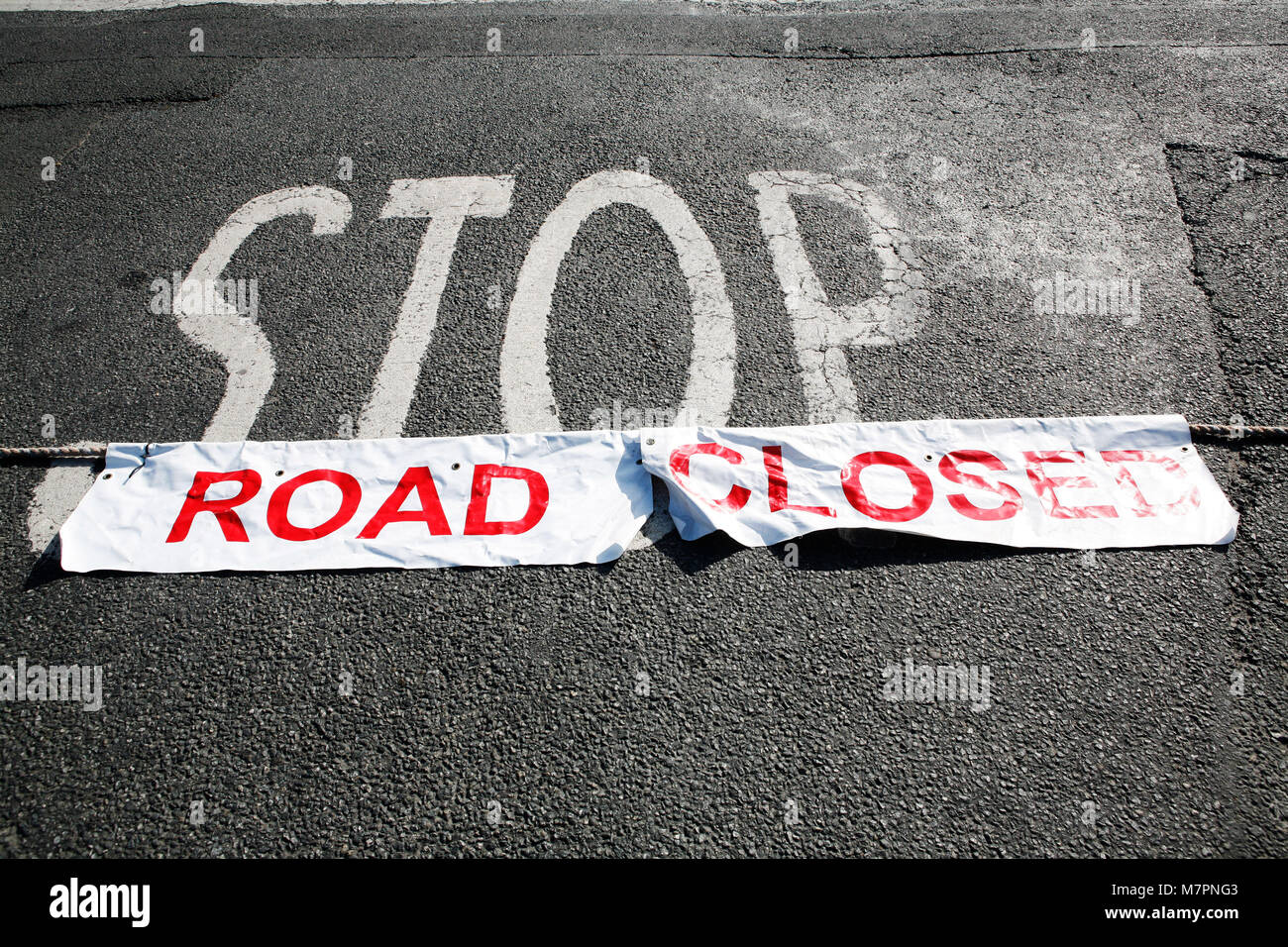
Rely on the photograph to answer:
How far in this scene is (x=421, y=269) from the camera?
182 inches

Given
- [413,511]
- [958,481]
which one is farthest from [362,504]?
[958,481]

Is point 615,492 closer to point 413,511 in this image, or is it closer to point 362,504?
point 413,511

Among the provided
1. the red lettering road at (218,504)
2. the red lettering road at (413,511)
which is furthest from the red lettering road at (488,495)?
the red lettering road at (218,504)

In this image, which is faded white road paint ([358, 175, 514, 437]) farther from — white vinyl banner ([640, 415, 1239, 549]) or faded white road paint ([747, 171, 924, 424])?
faded white road paint ([747, 171, 924, 424])

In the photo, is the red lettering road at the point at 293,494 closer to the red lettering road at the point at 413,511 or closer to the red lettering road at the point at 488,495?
the red lettering road at the point at 413,511

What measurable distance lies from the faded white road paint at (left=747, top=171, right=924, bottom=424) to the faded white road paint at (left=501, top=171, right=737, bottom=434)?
0.38 m

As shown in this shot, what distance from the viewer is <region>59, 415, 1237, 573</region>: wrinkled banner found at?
3.34 m

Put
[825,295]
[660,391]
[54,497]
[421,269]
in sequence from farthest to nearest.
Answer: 1. [421,269]
2. [825,295]
3. [660,391]
4. [54,497]

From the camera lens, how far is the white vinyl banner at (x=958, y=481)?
11.0ft

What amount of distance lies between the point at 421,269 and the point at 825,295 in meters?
2.27

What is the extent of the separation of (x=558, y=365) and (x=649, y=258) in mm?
988

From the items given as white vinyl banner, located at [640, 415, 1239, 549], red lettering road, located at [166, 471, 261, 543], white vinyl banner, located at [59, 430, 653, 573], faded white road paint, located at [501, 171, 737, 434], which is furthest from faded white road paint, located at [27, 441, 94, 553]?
white vinyl banner, located at [640, 415, 1239, 549]

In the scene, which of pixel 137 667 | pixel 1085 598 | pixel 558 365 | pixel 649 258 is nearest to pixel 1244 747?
pixel 1085 598

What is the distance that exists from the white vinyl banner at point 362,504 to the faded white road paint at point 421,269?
251mm
